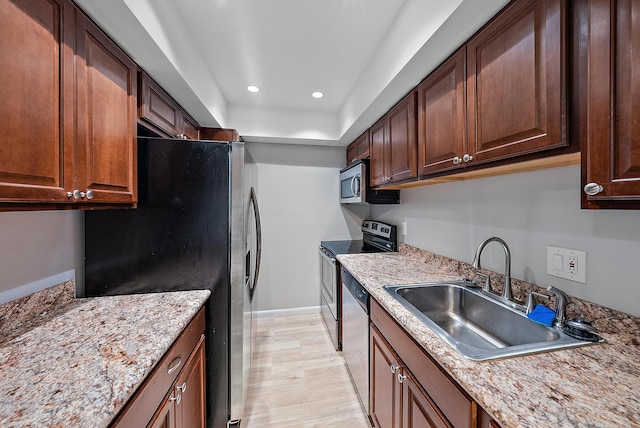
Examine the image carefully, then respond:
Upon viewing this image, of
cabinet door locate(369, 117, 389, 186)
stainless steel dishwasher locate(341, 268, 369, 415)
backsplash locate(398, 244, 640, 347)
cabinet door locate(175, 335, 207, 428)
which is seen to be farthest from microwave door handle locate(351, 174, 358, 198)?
cabinet door locate(175, 335, 207, 428)

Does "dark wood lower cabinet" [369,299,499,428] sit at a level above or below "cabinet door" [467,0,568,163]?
below

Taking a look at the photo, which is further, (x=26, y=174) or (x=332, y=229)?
(x=332, y=229)

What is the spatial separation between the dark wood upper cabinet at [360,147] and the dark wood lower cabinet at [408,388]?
161 cm

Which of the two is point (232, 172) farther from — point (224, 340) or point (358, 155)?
point (358, 155)

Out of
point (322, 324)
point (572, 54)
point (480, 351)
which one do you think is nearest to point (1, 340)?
point (480, 351)

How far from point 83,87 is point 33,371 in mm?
1005

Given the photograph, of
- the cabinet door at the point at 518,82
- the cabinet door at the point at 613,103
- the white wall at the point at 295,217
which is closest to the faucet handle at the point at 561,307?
the cabinet door at the point at 613,103

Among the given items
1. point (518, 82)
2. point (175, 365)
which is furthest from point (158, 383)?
point (518, 82)

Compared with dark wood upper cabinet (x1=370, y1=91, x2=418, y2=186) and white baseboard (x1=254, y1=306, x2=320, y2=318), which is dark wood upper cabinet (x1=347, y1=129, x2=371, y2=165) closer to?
dark wood upper cabinet (x1=370, y1=91, x2=418, y2=186)

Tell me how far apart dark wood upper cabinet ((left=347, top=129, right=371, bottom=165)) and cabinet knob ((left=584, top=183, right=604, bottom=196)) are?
6.15 ft

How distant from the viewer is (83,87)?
37.7 inches

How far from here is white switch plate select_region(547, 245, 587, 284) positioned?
3.18 ft

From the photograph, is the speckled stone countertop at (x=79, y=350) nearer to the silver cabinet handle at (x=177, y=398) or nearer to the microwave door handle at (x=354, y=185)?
the silver cabinet handle at (x=177, y=398)

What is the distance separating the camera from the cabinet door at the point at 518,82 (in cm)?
78
